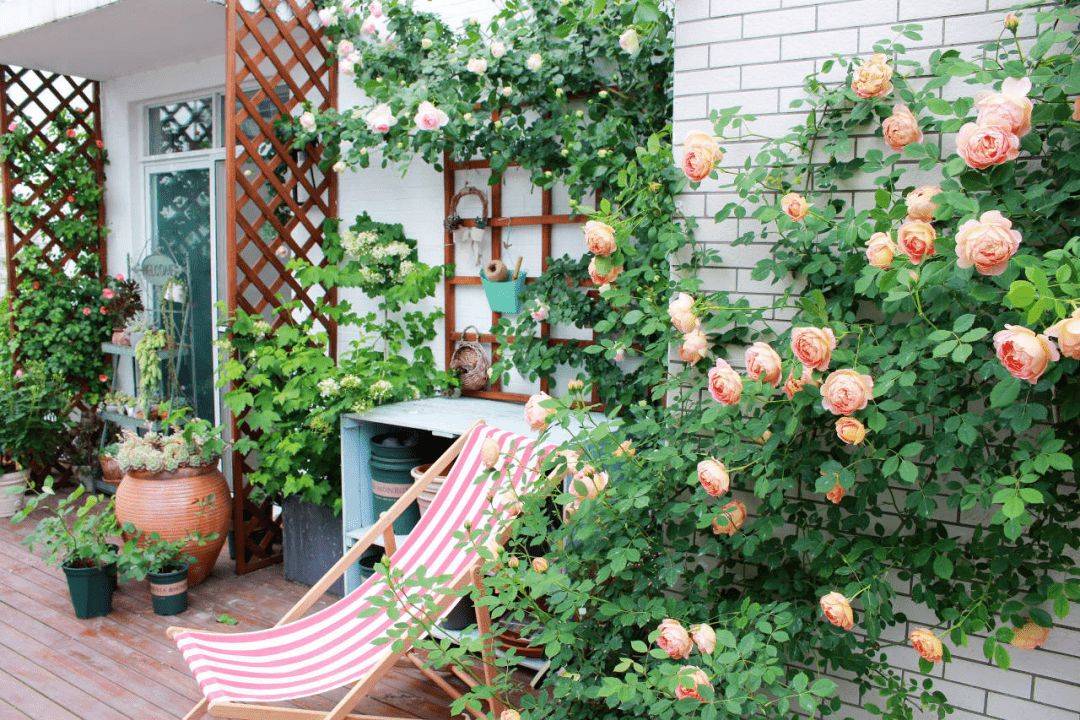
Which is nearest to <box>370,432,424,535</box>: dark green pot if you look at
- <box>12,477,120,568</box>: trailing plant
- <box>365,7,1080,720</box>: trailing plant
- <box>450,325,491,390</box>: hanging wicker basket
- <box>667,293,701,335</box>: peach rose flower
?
<box>450,325,491,390</box>: hanging wicker basket

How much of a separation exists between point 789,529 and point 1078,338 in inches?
40.6

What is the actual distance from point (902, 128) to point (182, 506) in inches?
136

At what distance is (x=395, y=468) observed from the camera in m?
3.72

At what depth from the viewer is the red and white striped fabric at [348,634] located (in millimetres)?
2539

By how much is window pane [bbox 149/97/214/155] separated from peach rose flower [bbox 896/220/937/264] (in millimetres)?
4768


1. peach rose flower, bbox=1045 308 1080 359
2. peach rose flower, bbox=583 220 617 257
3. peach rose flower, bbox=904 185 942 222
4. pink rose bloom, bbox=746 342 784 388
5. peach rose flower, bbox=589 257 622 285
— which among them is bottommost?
pink rose bloom, bbox=746 342 784 388

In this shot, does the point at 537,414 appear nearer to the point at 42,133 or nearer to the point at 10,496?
the point at 10,496

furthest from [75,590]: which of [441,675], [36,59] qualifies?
[36,59]

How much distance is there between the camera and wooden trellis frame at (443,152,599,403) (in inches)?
148

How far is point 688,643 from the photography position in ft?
5.91

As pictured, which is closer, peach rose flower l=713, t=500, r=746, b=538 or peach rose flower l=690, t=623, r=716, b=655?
peach rose flower l=690, t=623, r=716, b=655

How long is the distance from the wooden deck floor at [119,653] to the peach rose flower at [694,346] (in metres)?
1.71

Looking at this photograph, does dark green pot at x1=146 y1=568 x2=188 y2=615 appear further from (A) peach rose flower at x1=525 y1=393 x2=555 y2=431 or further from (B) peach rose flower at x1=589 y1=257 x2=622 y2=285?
(B) peach rose flower at x1=589 y1=257 x2=622 y2=285

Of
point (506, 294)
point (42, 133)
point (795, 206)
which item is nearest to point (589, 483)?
point (795, 206)
